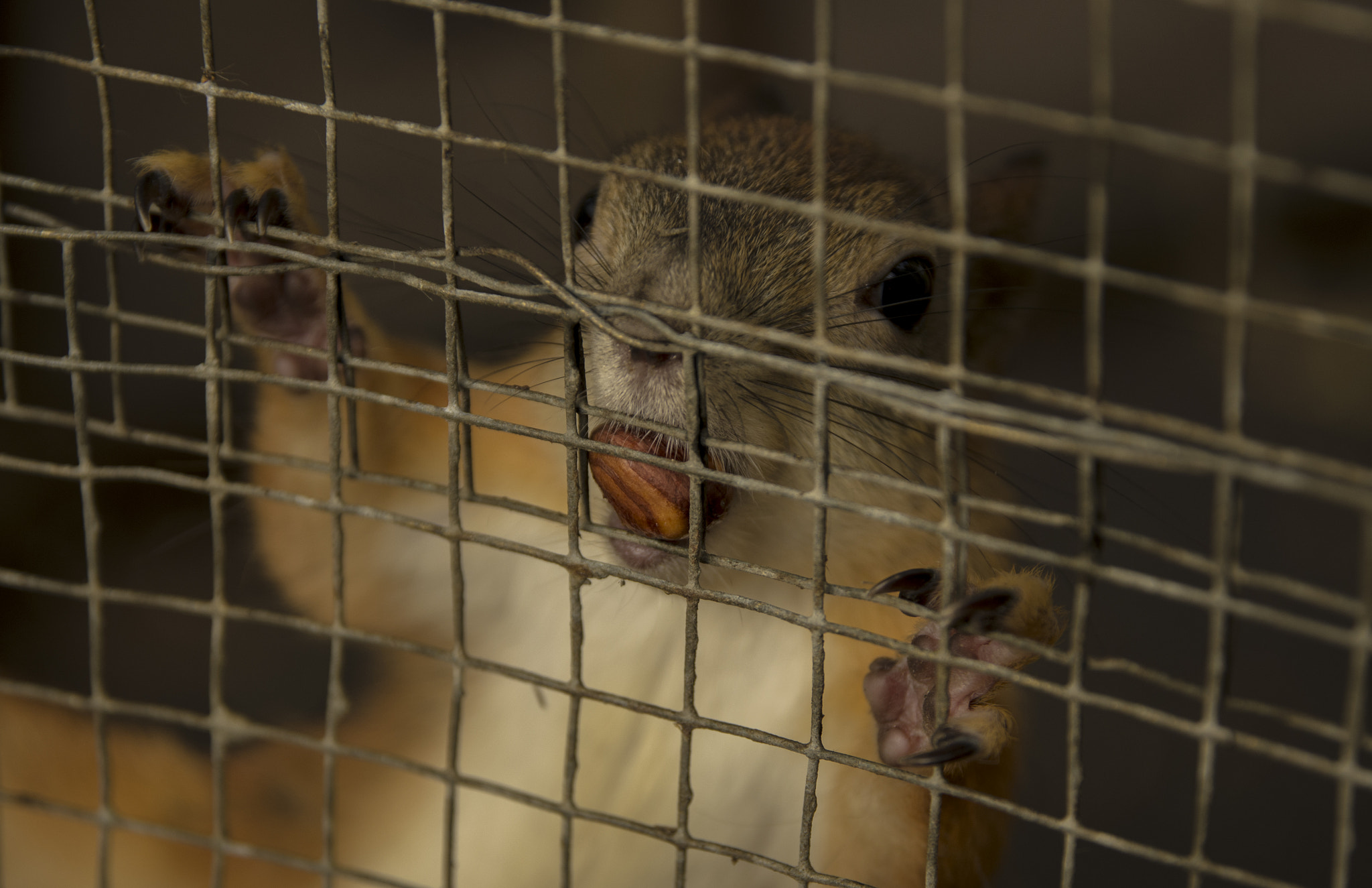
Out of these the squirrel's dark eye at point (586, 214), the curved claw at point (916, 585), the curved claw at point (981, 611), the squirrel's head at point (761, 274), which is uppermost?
the squirrel's dark eye at point (586, 214)

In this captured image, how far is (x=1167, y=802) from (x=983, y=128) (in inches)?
67.0

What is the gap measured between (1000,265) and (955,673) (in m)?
1.00

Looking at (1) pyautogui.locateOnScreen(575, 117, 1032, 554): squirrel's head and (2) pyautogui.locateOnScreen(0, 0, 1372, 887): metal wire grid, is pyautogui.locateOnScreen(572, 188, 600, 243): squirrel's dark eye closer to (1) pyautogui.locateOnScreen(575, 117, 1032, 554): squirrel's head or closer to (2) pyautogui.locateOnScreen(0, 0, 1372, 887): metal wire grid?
(1) pyautogui.locateOnScreen(575, 117, 1032, 554): squirrel's head

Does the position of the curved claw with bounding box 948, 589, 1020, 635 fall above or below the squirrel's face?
below

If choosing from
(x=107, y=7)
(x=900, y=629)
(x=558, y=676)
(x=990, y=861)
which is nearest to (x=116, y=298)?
(x=558, y=676)

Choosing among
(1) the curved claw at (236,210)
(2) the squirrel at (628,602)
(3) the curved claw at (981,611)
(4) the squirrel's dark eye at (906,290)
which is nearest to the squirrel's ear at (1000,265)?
(2) the squirrel at (628,602)

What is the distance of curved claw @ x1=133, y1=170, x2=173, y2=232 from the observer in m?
0.95

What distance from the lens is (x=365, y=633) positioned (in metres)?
0.96

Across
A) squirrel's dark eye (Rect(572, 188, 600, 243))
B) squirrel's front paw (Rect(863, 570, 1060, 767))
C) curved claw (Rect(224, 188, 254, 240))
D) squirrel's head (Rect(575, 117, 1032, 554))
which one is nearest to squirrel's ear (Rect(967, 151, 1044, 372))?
squirrel's head (Rect(575, 117, 1032, 554))

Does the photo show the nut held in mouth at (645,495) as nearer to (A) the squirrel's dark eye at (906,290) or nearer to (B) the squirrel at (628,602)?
(B) the squirrel at (628,602)

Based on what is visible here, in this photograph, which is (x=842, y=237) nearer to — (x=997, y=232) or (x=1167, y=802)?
(x=997, y=232)

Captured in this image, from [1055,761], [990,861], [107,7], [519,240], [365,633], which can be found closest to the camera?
[365,633]

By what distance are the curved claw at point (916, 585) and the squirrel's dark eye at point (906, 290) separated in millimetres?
540

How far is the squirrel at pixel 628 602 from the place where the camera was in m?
0.97
